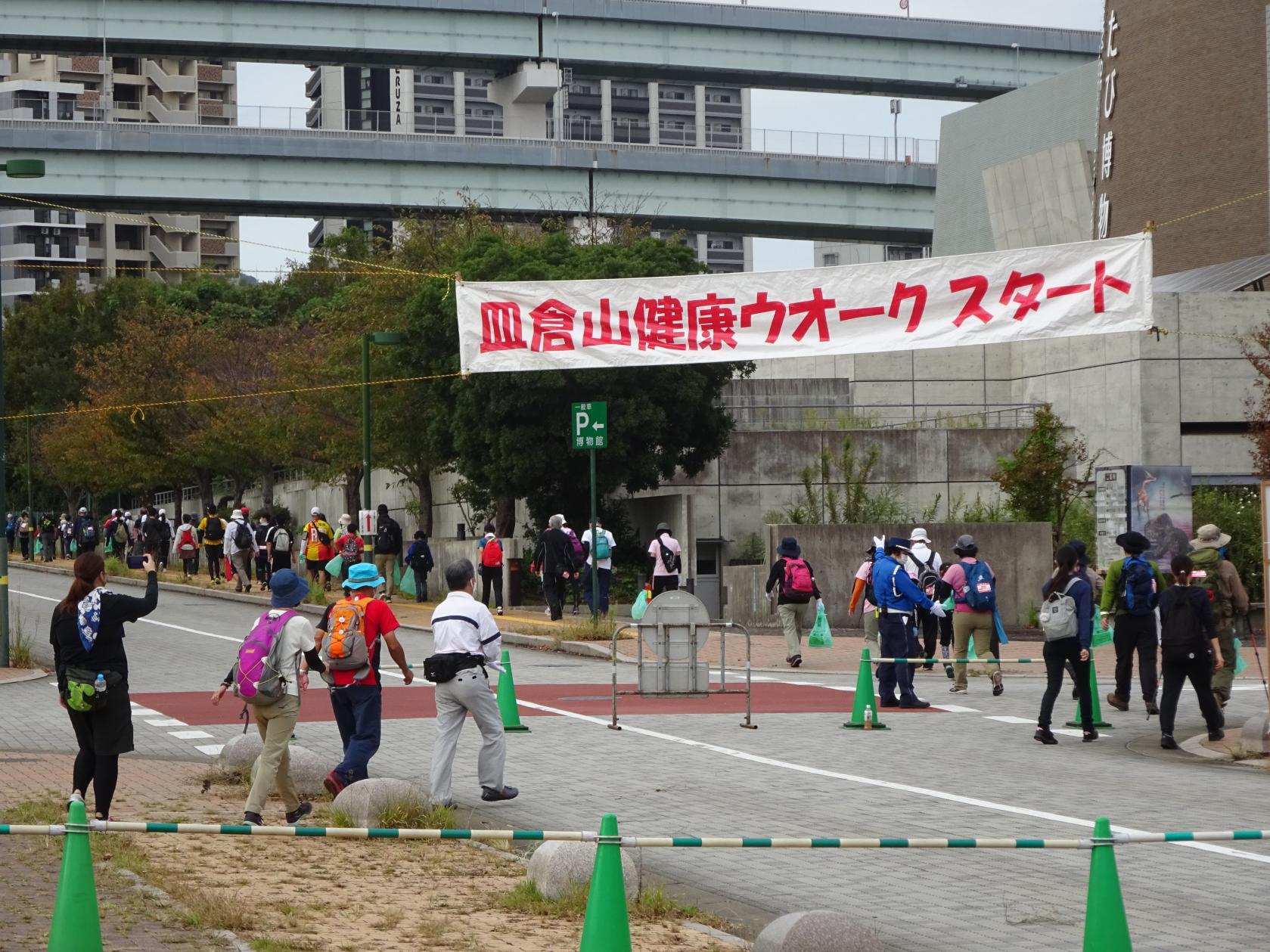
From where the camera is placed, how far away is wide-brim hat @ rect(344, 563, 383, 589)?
12.5m

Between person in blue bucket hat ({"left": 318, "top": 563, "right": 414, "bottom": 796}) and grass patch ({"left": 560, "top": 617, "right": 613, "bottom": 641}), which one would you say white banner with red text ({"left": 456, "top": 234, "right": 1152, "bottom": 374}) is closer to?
person in blue bucket hat ({"left": 318, "top": 563, "right": 414, "bottom": 796})

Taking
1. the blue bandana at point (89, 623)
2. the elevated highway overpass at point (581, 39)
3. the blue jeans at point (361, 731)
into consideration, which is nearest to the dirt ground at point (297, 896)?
the blue jeans at point (361, 731)

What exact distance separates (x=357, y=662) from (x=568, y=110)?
147 metres

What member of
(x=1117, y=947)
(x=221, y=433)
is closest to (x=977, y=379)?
(x=221, y=433)

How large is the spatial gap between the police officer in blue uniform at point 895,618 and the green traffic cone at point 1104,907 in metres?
12.2

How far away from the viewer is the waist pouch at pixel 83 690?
11.0 metres

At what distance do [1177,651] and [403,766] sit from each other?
22.3 feet

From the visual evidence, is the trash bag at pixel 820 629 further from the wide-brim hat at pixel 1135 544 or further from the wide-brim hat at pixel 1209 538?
the wide-brim hat at pixel 1209 538

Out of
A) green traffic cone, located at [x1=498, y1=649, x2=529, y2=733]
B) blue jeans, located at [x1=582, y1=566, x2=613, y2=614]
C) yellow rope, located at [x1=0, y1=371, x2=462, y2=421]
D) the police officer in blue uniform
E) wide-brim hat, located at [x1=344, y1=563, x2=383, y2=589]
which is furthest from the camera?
yellow rope, located at [x1=0, y1=371, x2=462, y2=421]

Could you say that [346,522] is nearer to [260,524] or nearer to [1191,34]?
[260,524]

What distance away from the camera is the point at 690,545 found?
127 ft

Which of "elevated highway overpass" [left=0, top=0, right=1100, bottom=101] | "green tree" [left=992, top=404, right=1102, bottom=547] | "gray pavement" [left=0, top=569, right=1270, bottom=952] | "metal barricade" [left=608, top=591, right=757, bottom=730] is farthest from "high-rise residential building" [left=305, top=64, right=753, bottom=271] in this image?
"gray pavement" [left=0, top=569, right=1270, bottom=952]

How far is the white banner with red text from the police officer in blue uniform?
2.37 meters

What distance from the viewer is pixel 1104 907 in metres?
6.64
